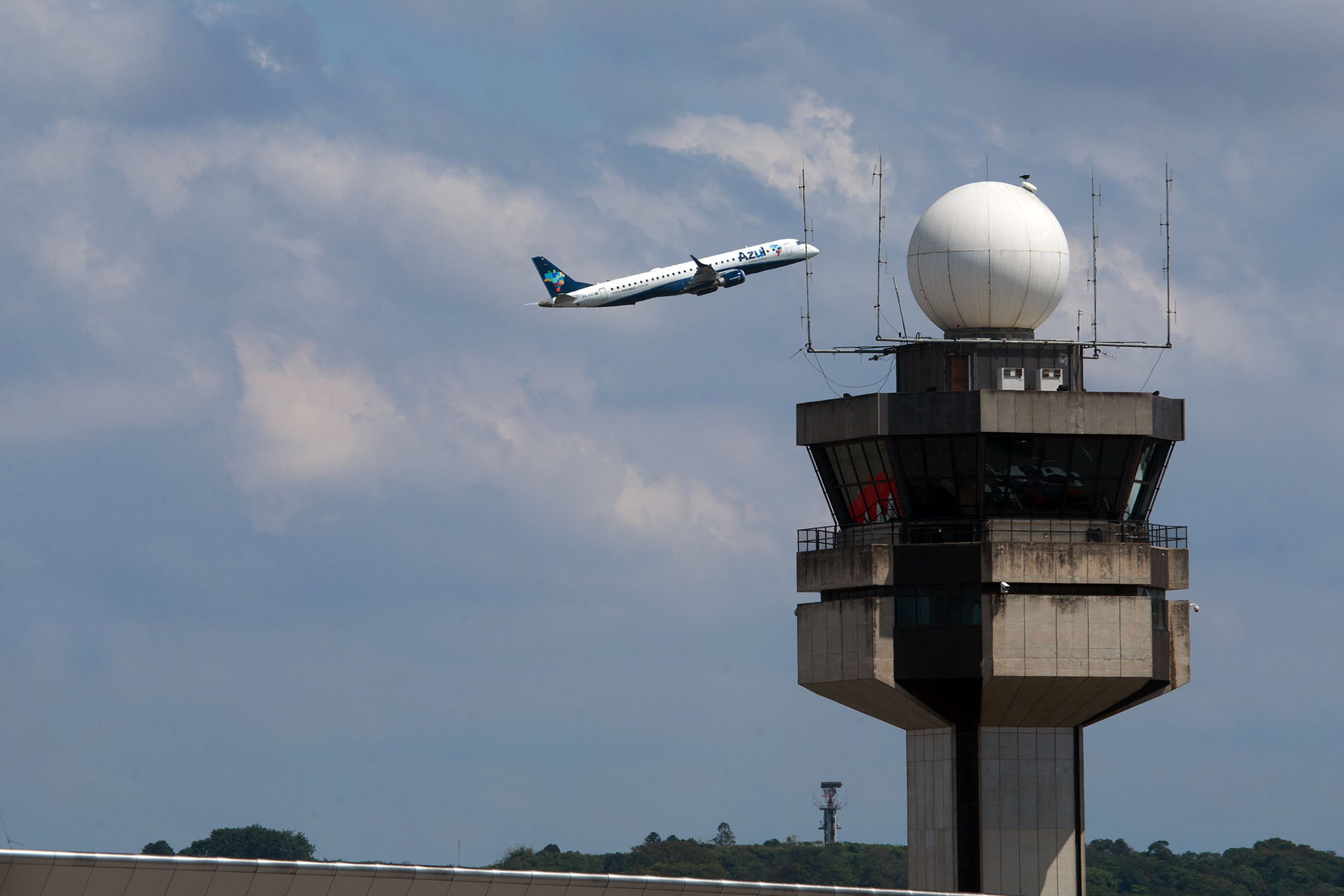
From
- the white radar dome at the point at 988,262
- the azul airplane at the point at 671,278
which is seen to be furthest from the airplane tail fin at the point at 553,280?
the white radar dome at the point at 988,262

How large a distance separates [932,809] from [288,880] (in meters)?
24.8

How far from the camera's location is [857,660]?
65812mm

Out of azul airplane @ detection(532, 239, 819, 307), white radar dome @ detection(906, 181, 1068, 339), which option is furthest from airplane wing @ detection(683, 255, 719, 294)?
white radar dome @ detection(906, 181, 1068, 339)

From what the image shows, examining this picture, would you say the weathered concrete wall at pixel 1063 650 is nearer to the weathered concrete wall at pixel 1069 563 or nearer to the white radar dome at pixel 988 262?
the weathered concrete wall at pixel 1069 563

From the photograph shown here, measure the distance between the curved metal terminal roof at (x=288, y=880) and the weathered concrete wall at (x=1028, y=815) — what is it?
1373cm

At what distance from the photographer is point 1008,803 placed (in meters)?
65.7

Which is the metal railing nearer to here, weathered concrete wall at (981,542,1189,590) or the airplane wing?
weathered concrete wall at (981,542,1189,590)

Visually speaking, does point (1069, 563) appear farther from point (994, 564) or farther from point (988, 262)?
point (988, 262)

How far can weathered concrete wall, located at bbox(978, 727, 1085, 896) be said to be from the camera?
6531 centimetres

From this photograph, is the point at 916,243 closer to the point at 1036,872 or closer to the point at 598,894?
the point at 1036,872

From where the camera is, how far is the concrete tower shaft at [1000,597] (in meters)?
64.8

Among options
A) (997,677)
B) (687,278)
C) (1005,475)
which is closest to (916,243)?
(1005,475)

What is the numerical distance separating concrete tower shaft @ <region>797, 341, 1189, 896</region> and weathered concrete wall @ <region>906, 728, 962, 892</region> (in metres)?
0.07

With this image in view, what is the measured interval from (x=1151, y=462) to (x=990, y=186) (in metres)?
9.99
